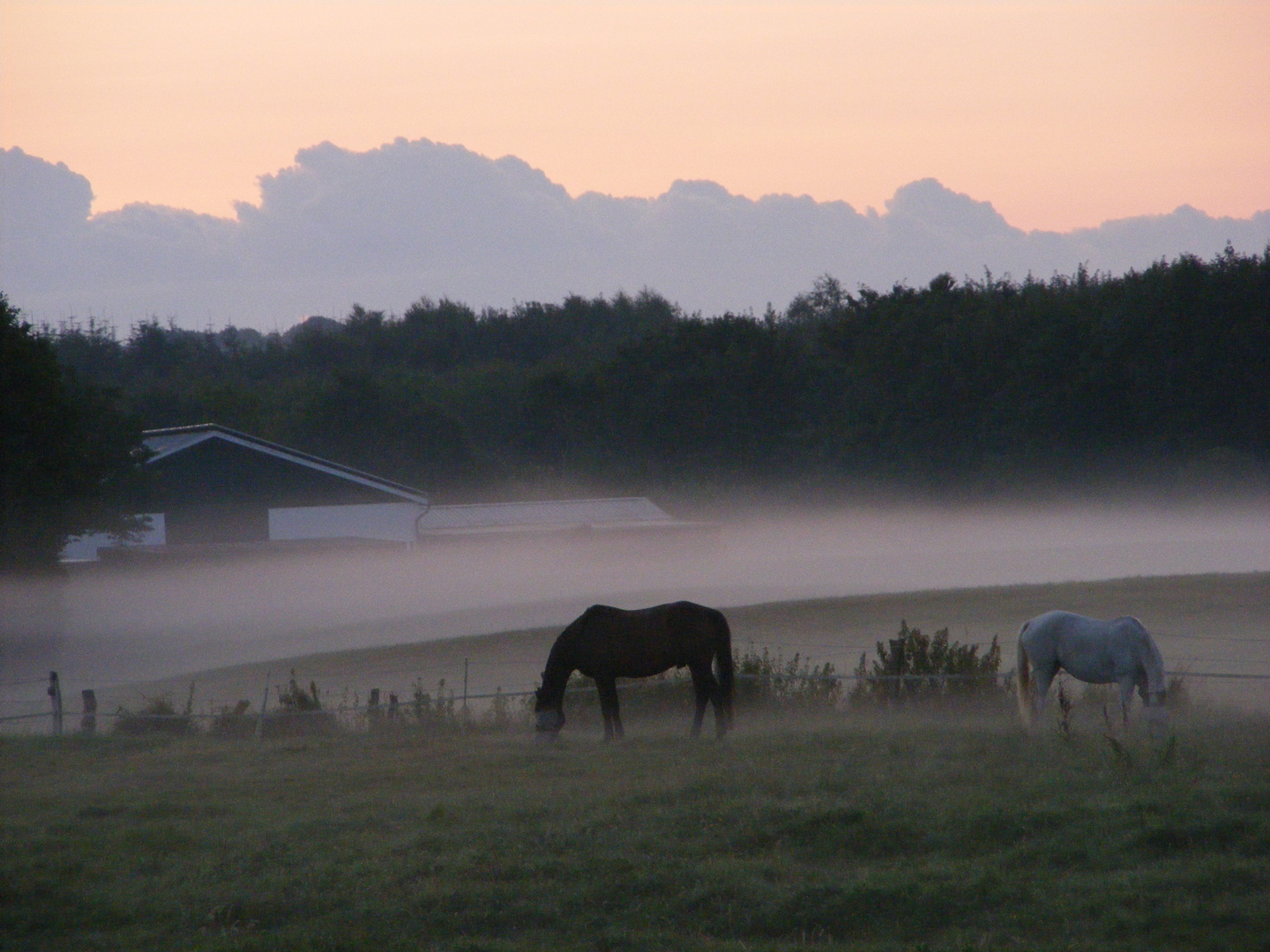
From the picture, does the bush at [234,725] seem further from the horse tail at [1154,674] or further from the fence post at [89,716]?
the horse tail at [1154,674]

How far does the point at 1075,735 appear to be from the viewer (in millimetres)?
12844

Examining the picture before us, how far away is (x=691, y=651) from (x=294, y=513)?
39.4m

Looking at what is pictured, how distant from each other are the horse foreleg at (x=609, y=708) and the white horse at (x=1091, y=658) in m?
4.64

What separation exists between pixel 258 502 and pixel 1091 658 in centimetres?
4249

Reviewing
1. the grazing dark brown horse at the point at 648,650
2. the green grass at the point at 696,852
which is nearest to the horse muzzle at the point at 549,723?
the grazing dark brown horse at the point at 648,650

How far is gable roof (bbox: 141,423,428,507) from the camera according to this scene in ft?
164

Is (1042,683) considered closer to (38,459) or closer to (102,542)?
(38,459)

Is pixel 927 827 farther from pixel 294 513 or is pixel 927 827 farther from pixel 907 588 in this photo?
pixel 294 513

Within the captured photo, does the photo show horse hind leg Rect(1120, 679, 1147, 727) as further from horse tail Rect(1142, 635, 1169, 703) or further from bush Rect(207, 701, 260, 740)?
bush Rect(207, 701, 260, 740)

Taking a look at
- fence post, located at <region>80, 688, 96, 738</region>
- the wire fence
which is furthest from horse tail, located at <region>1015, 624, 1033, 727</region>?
fence post, located at <region>80, 688, 96, 738</region>

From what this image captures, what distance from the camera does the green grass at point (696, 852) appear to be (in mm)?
7652


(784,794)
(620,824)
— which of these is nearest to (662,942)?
(620,824)

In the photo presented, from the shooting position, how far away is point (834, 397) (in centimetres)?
8550

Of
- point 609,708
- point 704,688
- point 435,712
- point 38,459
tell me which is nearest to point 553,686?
point 609,708
